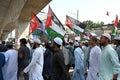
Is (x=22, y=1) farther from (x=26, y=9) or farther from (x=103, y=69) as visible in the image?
(x=103, y=69)

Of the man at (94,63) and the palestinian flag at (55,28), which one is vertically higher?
the palestinian flag at (55,28)

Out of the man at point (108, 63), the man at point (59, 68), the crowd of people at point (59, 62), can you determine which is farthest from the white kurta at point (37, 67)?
the man at point (108, 63)

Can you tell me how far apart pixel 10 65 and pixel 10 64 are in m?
0.02

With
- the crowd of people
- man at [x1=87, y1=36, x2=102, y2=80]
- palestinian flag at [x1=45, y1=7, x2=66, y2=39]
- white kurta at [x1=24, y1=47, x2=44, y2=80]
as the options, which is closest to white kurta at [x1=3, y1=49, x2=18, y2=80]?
the crowd of people

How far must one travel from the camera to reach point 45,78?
385 inches

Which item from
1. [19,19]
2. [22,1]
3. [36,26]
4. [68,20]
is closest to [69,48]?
[36,26]

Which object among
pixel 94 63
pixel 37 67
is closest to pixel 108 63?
pixel 94 63

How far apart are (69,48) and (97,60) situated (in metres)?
4.96

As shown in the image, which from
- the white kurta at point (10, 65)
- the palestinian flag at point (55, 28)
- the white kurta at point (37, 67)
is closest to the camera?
the white kurta at point (10, 65)

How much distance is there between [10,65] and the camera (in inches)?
278

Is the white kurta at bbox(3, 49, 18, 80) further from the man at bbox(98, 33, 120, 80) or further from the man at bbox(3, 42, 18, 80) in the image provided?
the man at bbox(98, 33, 120, 80)

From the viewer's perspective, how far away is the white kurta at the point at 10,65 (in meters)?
6.96

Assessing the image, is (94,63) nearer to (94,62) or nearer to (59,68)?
(94,62)

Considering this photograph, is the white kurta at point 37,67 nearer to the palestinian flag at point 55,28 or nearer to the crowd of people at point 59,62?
the crowd of people at point 59,62
